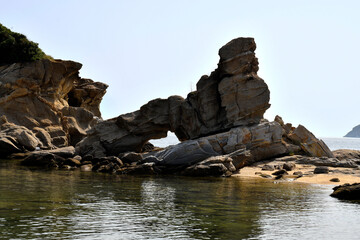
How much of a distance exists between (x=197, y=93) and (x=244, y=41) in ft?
24.1

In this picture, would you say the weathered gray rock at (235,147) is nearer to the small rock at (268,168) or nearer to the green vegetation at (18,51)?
the small rock at (268,168)

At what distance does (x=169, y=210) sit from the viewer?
2036cm

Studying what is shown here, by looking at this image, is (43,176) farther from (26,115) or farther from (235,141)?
(26,115)

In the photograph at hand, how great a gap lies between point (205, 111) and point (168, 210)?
2656 centimetres

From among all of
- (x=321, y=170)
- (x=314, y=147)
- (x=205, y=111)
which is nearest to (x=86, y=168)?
(x=205, y=111)

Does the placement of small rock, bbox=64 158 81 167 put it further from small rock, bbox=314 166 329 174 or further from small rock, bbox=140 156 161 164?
small rock, bbox=314 166 329 174

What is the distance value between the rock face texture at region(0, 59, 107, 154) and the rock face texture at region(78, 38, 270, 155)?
1083cm

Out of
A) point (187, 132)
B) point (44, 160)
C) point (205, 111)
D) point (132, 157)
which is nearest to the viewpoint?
point (132, 157)

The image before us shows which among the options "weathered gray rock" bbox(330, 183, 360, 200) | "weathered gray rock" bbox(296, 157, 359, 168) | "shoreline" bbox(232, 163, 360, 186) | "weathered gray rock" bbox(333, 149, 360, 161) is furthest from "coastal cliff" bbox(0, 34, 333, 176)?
"weathered gray rock" bbox(330, 183, 360, 200)

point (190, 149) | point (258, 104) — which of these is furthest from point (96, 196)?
point (258, 104)

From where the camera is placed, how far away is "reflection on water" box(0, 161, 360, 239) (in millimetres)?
15523

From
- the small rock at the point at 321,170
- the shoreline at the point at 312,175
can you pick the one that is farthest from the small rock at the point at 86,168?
the small rock at the point at 321,170

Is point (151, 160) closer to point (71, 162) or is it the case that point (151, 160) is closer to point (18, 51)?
point (71, 162)

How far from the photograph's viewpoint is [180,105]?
159 ft
